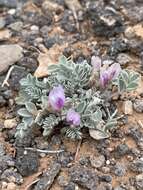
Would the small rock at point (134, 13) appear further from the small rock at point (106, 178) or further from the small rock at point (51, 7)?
the small rock at point (106, 178)

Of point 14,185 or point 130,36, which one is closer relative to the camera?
point 14,185

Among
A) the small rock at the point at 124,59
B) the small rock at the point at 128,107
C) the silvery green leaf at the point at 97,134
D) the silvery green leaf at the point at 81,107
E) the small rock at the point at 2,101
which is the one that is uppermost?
the silvery green leaf at the point at 81,107

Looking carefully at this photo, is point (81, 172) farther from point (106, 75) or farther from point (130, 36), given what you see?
point (130, 36)

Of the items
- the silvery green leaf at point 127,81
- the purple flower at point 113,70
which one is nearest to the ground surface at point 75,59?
the silvery green leaf at point 127,81

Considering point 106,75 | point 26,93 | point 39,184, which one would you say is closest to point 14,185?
point 39,184

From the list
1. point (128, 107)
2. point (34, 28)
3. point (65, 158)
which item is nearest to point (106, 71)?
point (128, 107)

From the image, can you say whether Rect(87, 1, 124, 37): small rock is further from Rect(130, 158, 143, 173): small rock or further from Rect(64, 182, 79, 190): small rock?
Rect(64, 182, 79, 190): small rock
